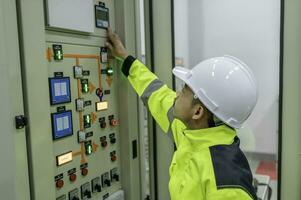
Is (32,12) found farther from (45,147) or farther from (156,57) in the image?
(156,57)

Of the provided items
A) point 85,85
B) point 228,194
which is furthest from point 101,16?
point 228,194

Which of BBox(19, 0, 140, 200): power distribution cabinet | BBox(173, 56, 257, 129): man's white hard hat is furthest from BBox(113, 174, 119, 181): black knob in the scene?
BBox(173, 56, 257, 129): man's white hard hat

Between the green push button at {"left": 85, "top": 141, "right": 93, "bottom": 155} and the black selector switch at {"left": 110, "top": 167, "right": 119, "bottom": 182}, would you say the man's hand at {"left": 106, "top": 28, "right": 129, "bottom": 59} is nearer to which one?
the green push button at {"left": 85, "top": 141, "right": 93, "bottom": 155}

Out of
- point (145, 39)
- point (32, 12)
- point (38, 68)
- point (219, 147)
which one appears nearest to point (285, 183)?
point (219, 147)

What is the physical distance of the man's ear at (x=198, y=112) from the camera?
1386 millimetres

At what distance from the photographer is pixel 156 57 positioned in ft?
7.04

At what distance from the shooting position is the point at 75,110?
162 centimetres

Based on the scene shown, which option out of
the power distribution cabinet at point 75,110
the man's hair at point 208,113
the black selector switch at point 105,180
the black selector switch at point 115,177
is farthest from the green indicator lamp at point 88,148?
the man's hair at point 208,113

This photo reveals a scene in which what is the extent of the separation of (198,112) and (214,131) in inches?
4.1

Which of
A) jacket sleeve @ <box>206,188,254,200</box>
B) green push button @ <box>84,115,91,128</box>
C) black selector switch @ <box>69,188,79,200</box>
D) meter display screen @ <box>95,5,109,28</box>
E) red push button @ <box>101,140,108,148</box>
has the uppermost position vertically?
meter display screen @ <box>95,5,109,28</box>

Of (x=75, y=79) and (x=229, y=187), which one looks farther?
(x=75, y=79)

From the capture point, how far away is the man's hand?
73.8 inches

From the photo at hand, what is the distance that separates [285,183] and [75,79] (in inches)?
51.2

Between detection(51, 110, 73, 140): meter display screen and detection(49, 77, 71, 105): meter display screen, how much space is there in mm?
61
